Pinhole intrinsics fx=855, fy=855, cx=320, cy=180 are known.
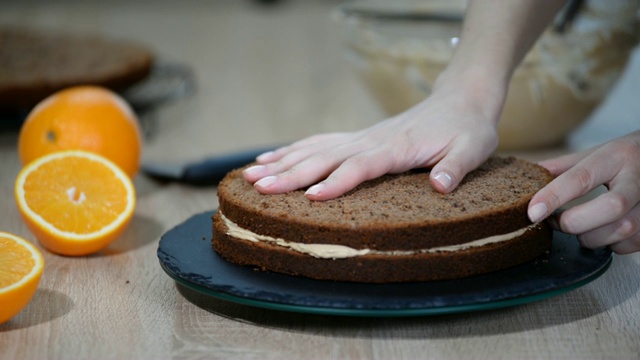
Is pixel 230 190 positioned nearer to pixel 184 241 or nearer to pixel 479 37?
pixel 184 241

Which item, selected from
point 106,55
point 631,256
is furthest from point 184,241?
point 106,55

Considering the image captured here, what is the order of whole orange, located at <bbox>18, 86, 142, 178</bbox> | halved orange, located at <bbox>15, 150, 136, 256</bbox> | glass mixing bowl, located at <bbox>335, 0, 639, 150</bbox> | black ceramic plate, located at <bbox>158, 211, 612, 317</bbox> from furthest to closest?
1. glass mixing bowl, located at <bbox>335, 0, 639, 150</bbox>
2. whole orange, located at <bbox>18, 86, 142, 178</bbox>
3. halved orange, located at <bbox>15, 150, 136, 256</bbox>
4. black ceramic plate, located at <bbox>158, 211, 612, 317</bbox>

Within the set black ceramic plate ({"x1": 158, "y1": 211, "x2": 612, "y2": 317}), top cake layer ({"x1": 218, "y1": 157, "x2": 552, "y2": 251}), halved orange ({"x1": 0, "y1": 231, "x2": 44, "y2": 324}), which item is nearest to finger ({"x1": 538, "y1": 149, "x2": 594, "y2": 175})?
top cake layer ({"x1": 218, "y1": 157, "x2": 552, "y2": 251})

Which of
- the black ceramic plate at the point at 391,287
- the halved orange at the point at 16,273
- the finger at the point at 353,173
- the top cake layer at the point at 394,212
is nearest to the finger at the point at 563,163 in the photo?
the top cake layer at the point at 394,212

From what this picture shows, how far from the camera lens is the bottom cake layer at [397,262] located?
3.77 ft

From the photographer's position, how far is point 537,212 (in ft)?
3.94

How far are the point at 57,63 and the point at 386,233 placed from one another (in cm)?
147

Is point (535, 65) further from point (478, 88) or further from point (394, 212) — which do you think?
point (394, 212)

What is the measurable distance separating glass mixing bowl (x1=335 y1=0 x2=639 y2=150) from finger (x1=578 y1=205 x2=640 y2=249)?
81 cm

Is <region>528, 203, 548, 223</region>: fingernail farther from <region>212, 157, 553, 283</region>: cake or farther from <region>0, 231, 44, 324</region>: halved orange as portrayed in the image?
<region>0, 231, 44, 324</region>: halved orange

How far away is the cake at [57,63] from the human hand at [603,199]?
4.51 ft

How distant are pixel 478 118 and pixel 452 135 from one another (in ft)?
0.23

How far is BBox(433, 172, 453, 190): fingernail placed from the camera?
125 centimetres

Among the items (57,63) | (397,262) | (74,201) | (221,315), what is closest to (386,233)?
(397,262)
